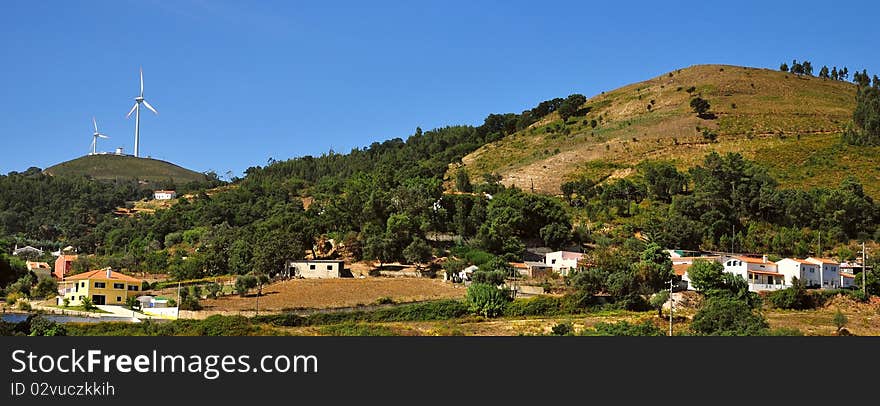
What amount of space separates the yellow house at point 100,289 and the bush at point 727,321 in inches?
1451

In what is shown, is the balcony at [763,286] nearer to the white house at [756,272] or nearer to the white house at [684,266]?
the white house at [756,272]

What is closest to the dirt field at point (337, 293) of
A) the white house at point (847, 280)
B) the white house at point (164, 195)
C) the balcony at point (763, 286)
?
the balcony at point (763, 286)

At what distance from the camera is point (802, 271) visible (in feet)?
189

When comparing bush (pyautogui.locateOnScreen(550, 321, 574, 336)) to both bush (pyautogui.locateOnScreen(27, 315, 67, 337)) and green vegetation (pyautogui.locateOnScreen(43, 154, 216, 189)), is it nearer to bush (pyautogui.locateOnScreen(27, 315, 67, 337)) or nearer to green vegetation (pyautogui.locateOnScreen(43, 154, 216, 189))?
bush (pyautogui.locateOnScreen(27, 315, 67, 337))

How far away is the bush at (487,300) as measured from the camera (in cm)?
5141

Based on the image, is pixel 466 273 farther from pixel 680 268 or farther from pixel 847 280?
pixel 847 280

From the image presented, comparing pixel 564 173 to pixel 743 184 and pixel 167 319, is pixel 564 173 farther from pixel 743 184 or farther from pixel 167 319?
pixel 167 319

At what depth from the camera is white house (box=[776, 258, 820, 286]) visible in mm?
57531

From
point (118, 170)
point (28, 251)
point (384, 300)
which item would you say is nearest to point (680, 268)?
point (384, 300)

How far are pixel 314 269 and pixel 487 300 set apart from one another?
19.2 m

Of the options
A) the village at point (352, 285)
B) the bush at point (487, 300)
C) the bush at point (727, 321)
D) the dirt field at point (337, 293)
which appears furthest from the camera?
the village at point (352, 285)

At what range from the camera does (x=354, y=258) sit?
72812 mm

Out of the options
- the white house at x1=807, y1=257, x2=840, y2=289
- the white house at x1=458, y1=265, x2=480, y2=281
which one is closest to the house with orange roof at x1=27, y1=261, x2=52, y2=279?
the white house at x1=458, y1=265, x2=480, y2=281
